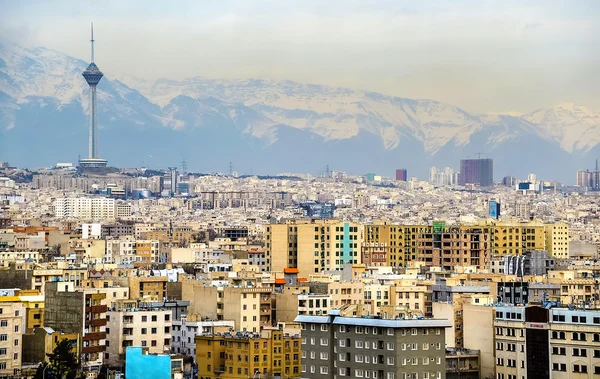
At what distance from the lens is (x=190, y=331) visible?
36469 mm

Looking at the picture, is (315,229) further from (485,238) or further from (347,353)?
(347,353)

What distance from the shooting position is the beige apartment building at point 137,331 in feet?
116

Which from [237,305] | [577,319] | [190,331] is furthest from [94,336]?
[577,319]

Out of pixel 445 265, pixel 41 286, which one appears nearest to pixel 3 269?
pixel 41 286

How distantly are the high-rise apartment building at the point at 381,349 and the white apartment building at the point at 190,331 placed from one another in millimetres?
6042

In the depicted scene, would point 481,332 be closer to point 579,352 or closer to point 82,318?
point 579,352

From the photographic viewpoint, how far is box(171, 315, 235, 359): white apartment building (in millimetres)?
35906

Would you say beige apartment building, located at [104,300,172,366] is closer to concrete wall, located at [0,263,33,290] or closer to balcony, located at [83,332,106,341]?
balcony, located at [83,332,106,341]

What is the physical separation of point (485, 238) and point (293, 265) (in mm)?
13010

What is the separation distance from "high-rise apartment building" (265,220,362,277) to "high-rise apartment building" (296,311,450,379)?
82.1 ft

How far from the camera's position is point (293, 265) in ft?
184

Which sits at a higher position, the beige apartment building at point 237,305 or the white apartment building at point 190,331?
the beige apartment building at point 237,305

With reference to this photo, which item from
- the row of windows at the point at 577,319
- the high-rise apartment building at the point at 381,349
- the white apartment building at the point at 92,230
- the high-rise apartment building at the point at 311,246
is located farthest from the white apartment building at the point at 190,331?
the white apartment building at the point at 92,230

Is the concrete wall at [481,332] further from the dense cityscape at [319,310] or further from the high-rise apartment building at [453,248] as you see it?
the high-rise apartment building at [453,248]
